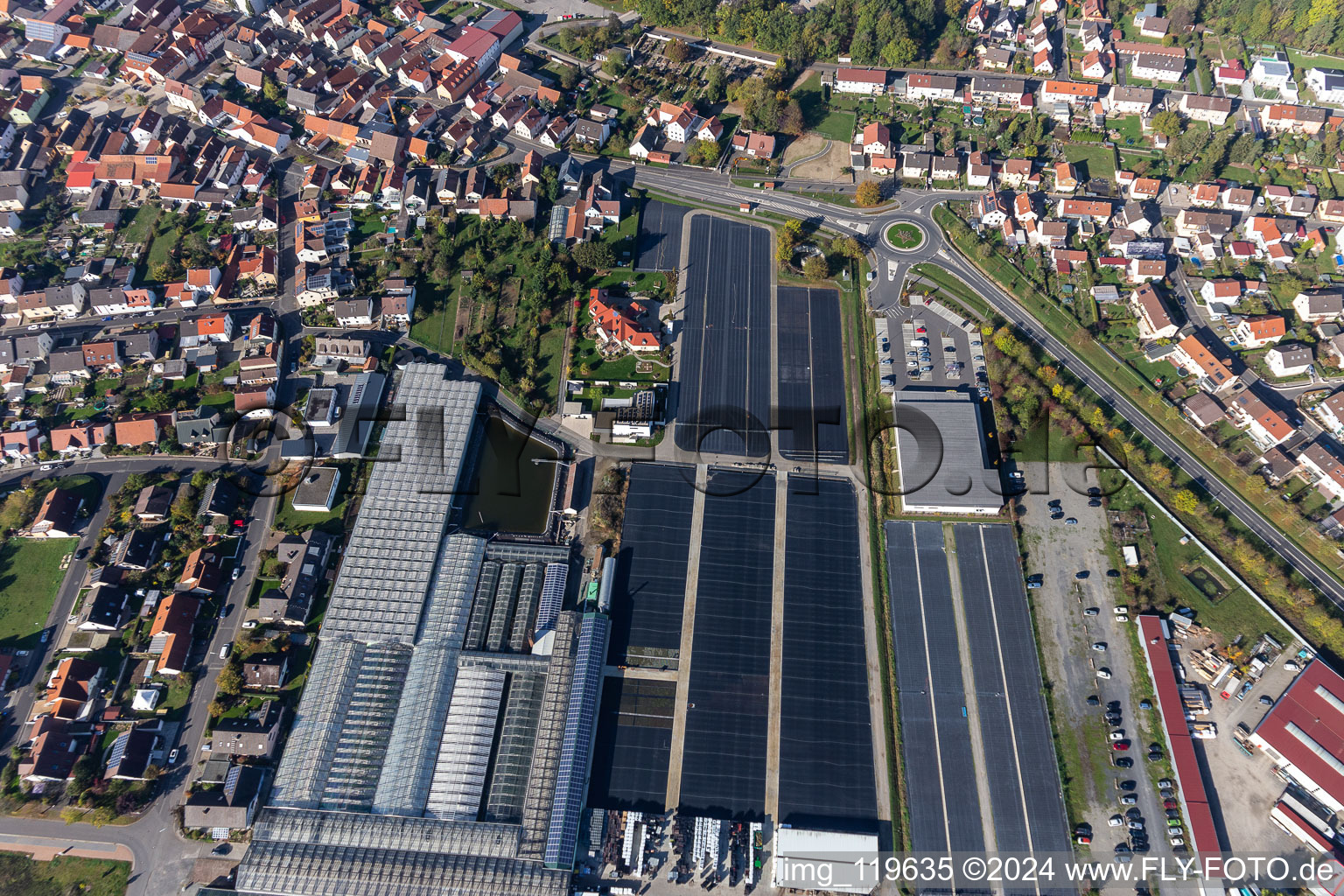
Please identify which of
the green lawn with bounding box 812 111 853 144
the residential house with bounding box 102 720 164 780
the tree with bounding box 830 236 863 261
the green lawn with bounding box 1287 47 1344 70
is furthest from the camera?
the green lawn with bounding box 1287 47 1344 70

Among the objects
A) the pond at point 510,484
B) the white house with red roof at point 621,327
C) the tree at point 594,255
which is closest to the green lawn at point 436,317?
the pond at point 510,484

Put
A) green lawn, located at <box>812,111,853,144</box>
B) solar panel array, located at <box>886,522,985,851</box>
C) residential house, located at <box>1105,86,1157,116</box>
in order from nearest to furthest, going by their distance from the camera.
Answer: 1. solar panel array, located at <box>886,522,985,851</box>
2. residential house, located at <box>1105,86,1157,116</box>
3. green lawn, located at <box>812,111,853,144</box>

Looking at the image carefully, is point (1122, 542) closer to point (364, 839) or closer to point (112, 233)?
point (364, 839)

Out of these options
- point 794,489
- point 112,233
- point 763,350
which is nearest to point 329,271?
point 112,233

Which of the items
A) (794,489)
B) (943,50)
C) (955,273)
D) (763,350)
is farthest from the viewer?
(943,50)

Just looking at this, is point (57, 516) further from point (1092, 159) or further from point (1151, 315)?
point (1092, 159)

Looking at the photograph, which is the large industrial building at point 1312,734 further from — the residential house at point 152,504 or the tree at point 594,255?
the residential house at point 152,504

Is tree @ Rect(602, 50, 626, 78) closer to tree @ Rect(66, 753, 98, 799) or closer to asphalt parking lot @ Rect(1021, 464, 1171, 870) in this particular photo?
asphalt parking lot @ Rect(1021, 464, 1171, 870)

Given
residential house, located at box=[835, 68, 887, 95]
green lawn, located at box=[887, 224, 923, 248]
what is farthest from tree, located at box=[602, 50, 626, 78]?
green lawn, located at box=[887, 224, 923, 248]
